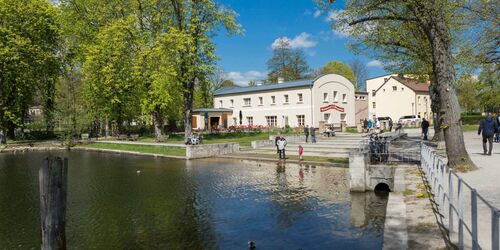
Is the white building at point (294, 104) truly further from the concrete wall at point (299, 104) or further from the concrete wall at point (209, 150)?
the concrete wall at point (209, 150)

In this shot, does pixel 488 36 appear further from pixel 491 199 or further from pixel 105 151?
pixel 105 151

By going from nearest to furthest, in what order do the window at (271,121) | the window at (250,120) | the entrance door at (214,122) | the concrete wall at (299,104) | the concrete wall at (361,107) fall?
the concrete wall at (299,104) < the window at (271,121) < the entrance door at (214,122) < the window at (250,120) < the concrete wall at (361,107)

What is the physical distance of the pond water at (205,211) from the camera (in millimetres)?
9594

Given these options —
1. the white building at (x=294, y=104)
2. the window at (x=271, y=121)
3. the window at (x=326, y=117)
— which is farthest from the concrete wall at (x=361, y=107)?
the window at (x=271, y=121)

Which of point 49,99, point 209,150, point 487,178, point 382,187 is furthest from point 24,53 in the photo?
point 487,178

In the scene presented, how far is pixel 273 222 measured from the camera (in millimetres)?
11039

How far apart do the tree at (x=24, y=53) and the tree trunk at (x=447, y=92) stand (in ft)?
131

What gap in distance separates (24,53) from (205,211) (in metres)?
38.0

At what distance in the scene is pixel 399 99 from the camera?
231ft

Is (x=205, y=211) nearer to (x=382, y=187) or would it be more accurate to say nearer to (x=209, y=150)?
(x=382, y=187)

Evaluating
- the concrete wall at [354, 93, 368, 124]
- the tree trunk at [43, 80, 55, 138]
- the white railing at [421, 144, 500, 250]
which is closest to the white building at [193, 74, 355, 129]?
the concrete wall at [354, 93, 368, 124]

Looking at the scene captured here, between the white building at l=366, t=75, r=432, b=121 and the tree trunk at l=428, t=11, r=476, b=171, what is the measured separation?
53947 mm

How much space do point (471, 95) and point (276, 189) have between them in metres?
78.8

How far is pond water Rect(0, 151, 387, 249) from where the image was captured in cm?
959
